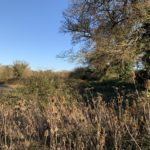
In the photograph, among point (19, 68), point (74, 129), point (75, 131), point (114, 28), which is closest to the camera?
point (75, 131)

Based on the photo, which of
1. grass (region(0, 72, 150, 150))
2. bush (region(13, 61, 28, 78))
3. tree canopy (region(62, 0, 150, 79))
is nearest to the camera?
grass (region(0, 72, 150, 150))

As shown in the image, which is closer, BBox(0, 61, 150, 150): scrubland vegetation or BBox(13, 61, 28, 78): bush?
BBox(0, 61, 150, 150): scrubland vegetation

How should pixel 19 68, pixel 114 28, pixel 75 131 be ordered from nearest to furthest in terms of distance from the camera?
pixel 75 131 < pixel 114 28 < pixel 19 68

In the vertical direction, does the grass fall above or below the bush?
below

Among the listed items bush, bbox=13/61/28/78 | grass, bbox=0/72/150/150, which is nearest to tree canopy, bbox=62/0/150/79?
grass, bbox=0/72/150/150

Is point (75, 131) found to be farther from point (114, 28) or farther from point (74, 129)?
point (114, 28)

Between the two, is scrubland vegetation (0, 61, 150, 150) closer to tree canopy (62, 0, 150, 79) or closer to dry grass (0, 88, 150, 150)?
dry grass (0, 88, 150, 150)

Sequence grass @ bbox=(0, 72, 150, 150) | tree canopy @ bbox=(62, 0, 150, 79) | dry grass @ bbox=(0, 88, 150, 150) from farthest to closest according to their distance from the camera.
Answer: tree canopy @ bbox=(62, 0, 150, 79) < dry grass @ bbox=(0, 88, 150, 150) < grass @ bbox=(0, 72, 150, 150)

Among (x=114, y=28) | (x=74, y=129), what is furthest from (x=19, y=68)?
(x=74, y=129)

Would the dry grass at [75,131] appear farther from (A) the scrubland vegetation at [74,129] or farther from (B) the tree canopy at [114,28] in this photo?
(B) the tree canopy at [114,28]

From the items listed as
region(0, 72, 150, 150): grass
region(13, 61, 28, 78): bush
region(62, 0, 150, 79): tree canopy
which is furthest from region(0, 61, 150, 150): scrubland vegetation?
region(13, 61, 28, 78): bush

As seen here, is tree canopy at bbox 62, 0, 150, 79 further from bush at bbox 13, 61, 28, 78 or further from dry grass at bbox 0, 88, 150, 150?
bush at bbox 13, 61, 28, 78

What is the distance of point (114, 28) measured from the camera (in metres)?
24.5

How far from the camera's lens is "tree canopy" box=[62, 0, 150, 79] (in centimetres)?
2358
